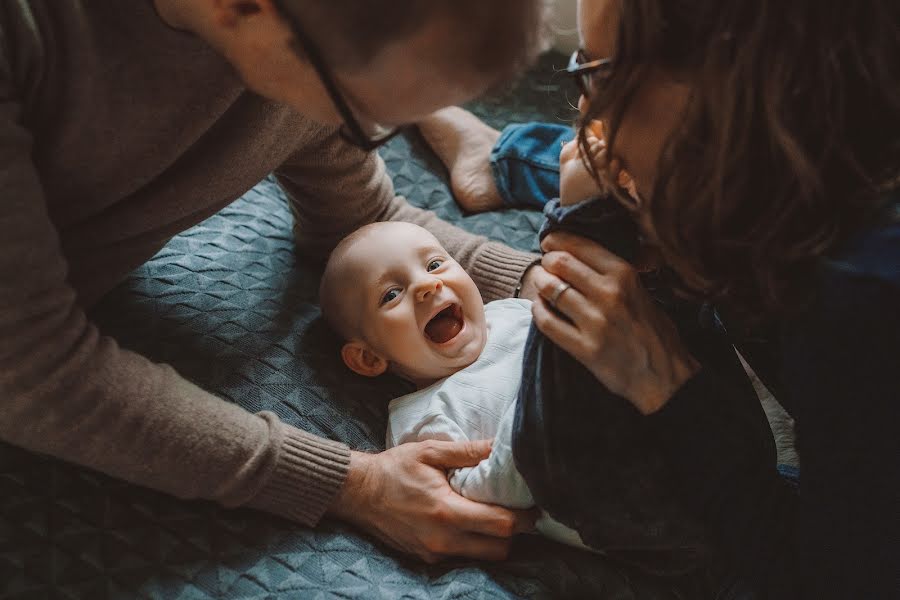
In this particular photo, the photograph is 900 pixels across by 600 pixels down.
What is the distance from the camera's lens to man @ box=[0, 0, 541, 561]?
2.30ft

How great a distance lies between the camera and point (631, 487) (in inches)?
35.0

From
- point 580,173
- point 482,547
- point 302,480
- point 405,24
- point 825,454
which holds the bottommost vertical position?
point 482,547

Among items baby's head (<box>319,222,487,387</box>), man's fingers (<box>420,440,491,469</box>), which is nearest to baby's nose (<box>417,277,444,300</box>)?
baby's head (<box>319,222,487,387</box>)

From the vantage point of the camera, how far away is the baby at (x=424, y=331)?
1.10 meters

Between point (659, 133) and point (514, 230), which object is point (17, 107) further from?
point (514, 230)

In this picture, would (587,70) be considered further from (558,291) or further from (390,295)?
(390,295)

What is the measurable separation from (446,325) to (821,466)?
1.95 feet

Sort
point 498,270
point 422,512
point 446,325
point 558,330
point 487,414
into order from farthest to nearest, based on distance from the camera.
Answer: point 498,270, point 446,325, point 487,414, point 422,512, point 558,330

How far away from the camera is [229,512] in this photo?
3.14 feet

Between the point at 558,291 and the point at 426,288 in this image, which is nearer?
the point at 558,291

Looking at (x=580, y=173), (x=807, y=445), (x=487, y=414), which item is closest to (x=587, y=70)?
(x=580, y=173)

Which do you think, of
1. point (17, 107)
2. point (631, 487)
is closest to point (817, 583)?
point (631, 487)

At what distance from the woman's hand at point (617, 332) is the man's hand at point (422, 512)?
0.25 meters

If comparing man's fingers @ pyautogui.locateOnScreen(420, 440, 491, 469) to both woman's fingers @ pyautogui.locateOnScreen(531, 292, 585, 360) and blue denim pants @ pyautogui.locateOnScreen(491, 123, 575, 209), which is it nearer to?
woman's fingers @ pyautogui.locateOnScreen(531, 292, 585, 360)
